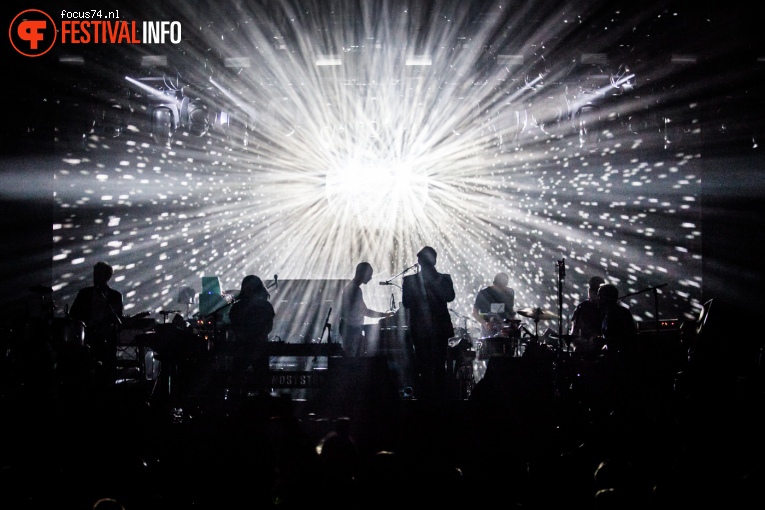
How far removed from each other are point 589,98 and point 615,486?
5.79 meters

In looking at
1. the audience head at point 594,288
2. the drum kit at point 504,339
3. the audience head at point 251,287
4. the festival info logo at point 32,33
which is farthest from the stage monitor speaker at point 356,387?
the festival info logo at point 32,33

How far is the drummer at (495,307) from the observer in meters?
7.02

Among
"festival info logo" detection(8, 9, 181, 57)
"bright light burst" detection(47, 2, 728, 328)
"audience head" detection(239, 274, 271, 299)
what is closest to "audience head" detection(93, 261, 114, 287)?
"audience head" detection(239, 274, 271, 299)

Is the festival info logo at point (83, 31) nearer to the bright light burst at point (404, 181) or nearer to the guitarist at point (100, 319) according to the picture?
the bright light burst at point (404, 181)

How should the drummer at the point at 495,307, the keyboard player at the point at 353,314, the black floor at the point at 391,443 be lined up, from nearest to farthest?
the black floor at the point at 391,443 < the keyboard player at the point at 353,314 < the drummer at the point at 495,307

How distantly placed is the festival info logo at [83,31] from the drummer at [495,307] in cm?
453

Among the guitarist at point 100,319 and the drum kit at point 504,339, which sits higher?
the guitarist at point 100,319

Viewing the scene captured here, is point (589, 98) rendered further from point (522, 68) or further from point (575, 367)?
point (575, 367)

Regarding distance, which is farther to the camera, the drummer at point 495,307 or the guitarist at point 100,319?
the drummer at point 495,307

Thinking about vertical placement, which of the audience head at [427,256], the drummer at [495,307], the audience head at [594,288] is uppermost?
the audience head at [427,256]

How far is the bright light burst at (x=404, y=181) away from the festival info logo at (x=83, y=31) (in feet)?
1.58

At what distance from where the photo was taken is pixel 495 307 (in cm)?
696

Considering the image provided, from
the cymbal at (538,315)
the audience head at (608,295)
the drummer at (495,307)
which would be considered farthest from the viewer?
the drummer at (495,307)

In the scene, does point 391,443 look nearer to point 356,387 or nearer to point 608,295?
point 356,387
